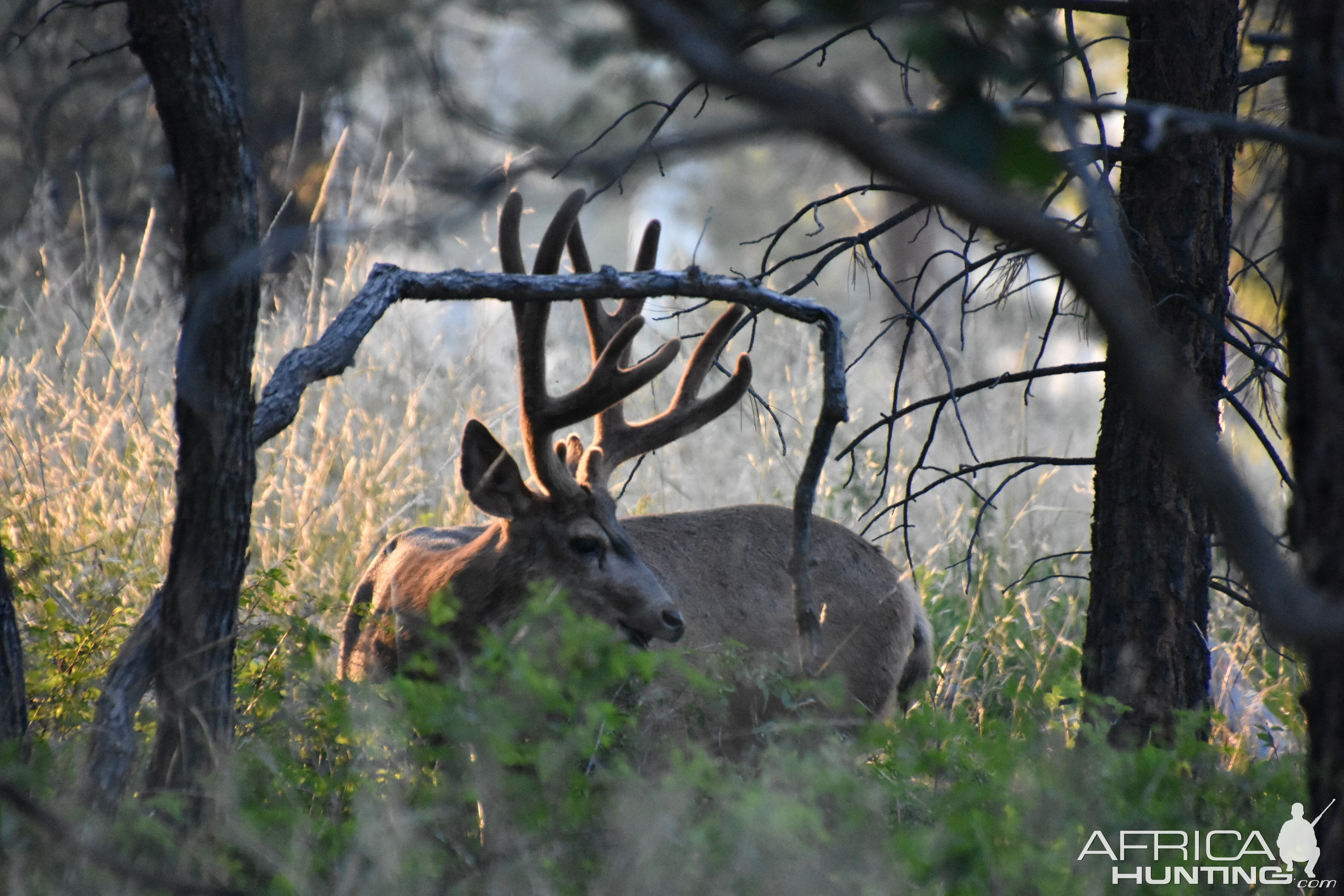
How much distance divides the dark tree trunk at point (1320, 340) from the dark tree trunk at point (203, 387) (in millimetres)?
2138

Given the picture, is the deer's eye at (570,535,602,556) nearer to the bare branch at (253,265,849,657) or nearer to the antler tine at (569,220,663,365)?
the antler tine at (569,220,663,365)

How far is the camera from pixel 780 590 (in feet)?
14.8

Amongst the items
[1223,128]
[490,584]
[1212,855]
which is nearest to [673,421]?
[490,584]

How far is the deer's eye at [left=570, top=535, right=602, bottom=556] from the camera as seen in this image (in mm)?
3961

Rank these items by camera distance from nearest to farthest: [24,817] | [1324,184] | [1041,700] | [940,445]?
[1324,184] < [24,817] < [1041,700] < [940,445]

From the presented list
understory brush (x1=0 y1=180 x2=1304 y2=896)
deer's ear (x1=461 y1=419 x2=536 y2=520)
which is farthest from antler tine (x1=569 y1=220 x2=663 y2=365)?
understory brush (x1=0 y1=180 x2=1304 y2=896)

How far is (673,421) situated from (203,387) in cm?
200

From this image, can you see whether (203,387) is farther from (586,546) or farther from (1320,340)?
(1320,340)

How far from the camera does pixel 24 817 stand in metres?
2.12

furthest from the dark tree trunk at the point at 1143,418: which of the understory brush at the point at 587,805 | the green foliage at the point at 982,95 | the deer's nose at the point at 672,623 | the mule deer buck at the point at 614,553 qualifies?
the green foliage at the point at 982,95

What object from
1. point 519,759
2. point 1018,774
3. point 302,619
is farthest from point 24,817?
point 1018,774

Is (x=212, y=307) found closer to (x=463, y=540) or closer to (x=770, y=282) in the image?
(x=463, y=540)

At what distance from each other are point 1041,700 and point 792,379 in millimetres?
4767

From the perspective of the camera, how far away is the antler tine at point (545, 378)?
3.87 meters
